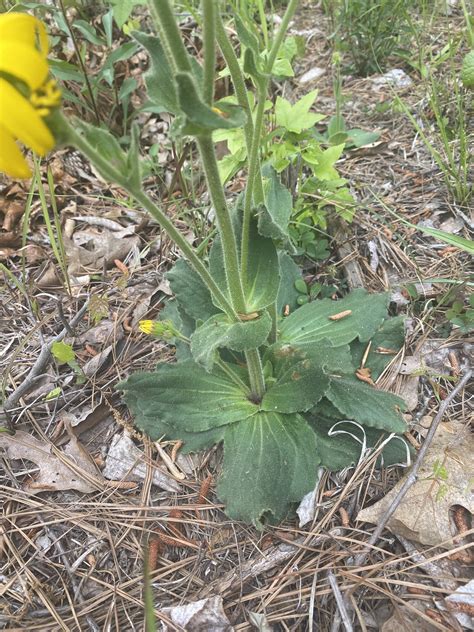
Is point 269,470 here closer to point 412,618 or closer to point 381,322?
point 412,618

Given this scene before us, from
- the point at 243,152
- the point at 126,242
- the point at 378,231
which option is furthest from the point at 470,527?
the point at 126,242

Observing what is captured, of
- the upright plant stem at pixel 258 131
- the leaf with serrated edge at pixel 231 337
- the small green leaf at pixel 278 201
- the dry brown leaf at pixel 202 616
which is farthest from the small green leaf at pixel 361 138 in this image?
the dry brown leaf at pixel 202 616

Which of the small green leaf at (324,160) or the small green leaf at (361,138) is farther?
the small green leaf at (361,138)

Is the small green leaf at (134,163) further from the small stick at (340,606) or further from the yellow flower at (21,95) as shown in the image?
the small stick at (340,606)

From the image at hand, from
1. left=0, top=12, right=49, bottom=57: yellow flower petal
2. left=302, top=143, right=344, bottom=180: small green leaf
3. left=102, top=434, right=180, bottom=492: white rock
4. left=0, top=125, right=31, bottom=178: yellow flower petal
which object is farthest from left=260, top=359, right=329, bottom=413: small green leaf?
left=0, top=12, right=49, bottom=57: yellow flower petal

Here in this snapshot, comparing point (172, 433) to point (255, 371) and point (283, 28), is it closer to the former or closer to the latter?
point (255, 371)

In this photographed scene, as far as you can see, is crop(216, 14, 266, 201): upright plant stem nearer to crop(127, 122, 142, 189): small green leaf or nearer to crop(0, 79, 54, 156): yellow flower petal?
crop(127, 122, 142, 189): small green leaf

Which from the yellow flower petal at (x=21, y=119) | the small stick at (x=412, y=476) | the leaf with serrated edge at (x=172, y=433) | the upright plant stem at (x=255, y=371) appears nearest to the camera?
the yellow flower petal at (x=21, y=119)

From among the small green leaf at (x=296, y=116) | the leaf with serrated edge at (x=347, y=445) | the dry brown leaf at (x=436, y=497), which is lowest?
the dry brown leaf at (x=436, y=497)

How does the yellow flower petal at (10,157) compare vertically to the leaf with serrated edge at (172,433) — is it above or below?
above
